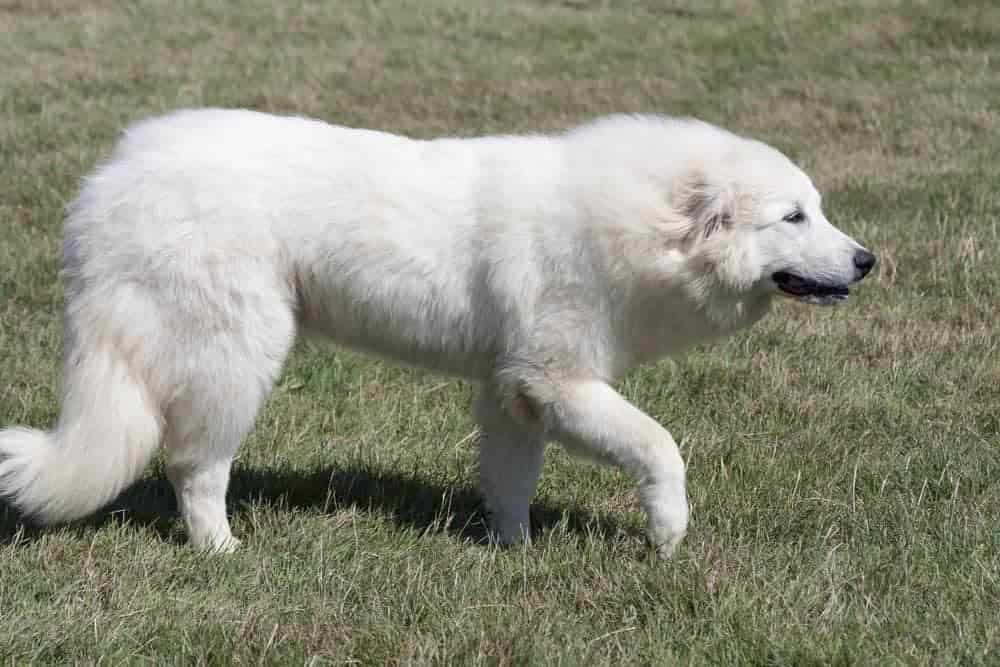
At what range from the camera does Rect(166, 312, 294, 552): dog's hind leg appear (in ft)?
13.5

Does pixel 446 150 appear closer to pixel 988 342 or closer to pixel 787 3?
pixel 988 342

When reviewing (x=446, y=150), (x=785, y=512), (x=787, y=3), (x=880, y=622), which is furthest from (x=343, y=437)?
(x=787, y=3)

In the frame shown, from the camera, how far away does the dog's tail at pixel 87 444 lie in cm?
403

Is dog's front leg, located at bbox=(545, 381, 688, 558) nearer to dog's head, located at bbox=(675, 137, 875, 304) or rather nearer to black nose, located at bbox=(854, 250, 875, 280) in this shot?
dog's head, located at bbox=(675, 137, 875, 304)

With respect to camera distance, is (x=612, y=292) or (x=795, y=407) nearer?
(x=612, y=292)

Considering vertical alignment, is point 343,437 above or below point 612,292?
below

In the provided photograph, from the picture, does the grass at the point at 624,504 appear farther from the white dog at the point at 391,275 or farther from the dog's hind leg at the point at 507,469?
the white dog at the point at 391,275

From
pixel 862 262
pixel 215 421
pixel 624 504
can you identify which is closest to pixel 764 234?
pixel 862 262

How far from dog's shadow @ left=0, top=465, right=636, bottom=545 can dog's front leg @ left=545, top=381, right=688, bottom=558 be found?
0.26 m

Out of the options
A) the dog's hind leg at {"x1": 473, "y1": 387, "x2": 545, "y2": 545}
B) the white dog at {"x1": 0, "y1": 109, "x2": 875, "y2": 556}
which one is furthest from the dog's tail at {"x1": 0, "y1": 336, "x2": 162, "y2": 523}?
the dog's hind leg at {"x1": 473, "y1": 387, "x2": 545, "y2": 545}

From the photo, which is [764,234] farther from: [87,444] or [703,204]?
[87,444]

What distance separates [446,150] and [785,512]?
1.71m

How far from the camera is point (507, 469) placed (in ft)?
15.3

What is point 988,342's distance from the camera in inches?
246
